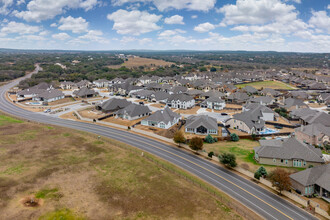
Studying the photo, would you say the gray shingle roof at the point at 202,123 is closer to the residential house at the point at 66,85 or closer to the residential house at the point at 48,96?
the residential house at the point at 48,96

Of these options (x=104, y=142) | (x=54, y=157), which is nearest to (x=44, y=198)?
(x=54, y=157)

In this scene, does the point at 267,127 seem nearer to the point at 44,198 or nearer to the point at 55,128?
the point at 44,198

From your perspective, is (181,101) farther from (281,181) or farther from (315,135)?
(281,181)

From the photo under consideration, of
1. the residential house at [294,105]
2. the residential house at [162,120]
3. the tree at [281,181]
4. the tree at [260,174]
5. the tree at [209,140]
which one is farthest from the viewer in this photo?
the residential house at [294,105]

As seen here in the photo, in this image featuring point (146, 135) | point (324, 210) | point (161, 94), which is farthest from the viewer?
point (161, 94)

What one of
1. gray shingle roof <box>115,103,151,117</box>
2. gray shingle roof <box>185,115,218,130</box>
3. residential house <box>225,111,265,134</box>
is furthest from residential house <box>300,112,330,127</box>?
gray shingle roof <box>115,103,151,117</box>

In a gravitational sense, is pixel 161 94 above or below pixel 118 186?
above

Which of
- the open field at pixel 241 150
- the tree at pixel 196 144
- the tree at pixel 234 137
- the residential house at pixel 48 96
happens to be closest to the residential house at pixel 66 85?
the residential house at pixel 48 96
